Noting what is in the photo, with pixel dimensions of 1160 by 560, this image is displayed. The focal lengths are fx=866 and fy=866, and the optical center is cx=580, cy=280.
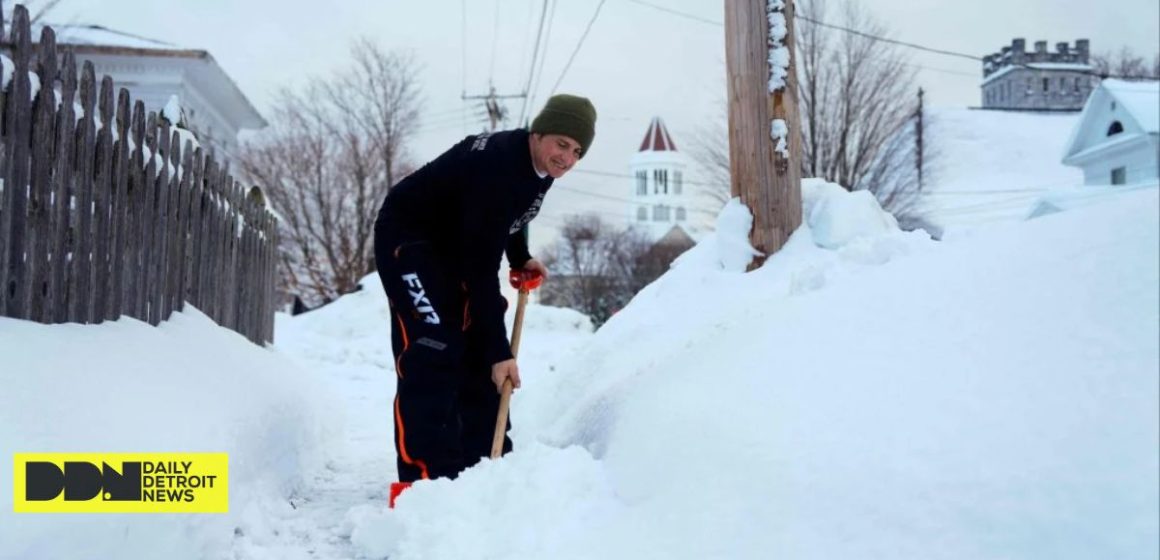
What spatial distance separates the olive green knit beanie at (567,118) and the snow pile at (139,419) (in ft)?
4.84

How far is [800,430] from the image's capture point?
1.80 metres

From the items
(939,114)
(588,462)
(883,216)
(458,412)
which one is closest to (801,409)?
(588,462)

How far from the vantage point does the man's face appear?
3.02m

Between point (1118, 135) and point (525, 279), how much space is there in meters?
6.46

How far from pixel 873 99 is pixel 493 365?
13186mm

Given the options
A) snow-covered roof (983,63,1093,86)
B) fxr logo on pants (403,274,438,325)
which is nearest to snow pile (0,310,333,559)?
fxr logo on pants (403,274,438,325)

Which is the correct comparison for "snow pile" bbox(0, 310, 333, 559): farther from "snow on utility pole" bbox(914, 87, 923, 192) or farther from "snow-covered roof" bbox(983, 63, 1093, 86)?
"snow on utility pole" bbox(914, 87, 923, 192)

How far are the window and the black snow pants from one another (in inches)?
254

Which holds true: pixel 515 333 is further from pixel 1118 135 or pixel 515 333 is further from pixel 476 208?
pixel 1118 135

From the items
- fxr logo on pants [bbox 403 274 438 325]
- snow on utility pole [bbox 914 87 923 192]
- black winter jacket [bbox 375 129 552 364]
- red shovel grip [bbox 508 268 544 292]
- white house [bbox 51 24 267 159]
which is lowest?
fxr logo on pants [bbox 403 274 438 325]

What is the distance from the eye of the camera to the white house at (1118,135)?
582cm

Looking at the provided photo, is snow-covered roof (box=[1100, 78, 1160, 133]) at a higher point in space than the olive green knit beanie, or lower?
higher

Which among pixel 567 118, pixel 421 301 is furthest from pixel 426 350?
pixel 567 118

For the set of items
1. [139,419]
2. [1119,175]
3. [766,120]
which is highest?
[1119,175]
